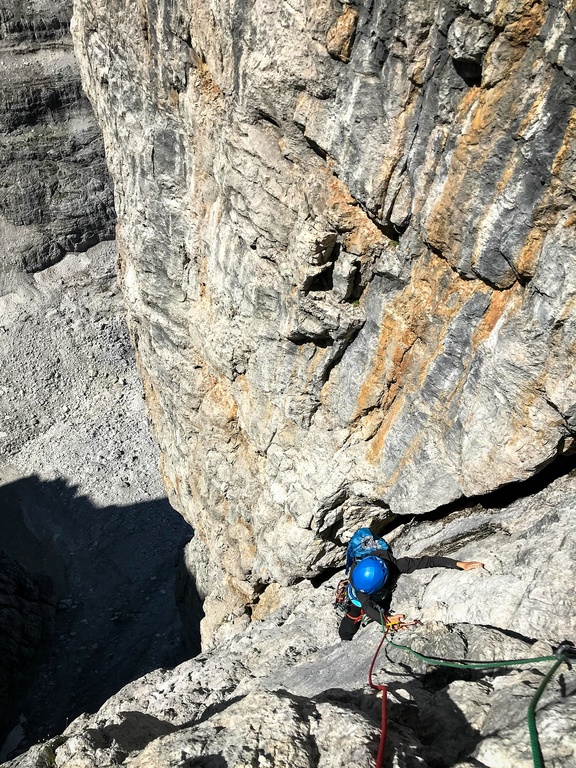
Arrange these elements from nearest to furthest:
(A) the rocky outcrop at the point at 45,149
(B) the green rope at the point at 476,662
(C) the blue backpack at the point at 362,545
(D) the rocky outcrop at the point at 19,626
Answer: (B) the green rope at the point at 476,662 → (C) the blue backpack at the point at 362,545 → (D) the rocky outcrop at the point at 19,626 → (A) the rocky outcrop at the point at 45,149

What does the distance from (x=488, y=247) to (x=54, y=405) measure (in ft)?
126

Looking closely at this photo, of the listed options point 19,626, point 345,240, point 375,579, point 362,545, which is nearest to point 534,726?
point 375,579

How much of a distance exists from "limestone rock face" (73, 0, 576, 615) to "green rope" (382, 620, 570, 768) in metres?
3.16

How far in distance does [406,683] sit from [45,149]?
45.3 metres

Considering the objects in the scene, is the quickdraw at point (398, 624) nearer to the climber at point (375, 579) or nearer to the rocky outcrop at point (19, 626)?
the climber at point (375, 579)

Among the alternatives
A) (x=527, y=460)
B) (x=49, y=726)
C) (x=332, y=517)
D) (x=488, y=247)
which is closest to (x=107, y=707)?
(x=332, y=517)

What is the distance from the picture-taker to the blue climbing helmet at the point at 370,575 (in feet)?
33.5

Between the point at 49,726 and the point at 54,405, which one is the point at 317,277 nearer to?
the point at 49,726

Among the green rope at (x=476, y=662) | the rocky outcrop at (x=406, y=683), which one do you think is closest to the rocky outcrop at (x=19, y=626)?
the rocky outcrop at (x=406, y=683)

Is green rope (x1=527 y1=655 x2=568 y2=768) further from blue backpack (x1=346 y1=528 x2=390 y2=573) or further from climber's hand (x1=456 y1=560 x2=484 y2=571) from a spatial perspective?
blue backpack (x1=346 y1=528 x2=390 y2=573)

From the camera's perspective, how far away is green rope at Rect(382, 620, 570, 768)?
5082 millimetres

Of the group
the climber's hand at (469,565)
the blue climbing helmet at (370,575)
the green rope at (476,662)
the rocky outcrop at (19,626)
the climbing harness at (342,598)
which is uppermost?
the green rope at (476,662)

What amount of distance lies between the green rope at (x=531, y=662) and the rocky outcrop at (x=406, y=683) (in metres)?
0.13

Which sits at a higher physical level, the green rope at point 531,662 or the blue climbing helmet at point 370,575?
the green rope at point 531,662
